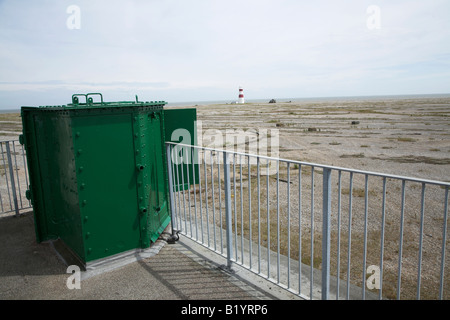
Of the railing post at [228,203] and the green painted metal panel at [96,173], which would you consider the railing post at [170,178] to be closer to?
the green painted metal panel at [96,173]

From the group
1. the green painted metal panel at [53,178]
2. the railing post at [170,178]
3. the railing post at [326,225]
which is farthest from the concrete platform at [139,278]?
the railing post at [326,225]

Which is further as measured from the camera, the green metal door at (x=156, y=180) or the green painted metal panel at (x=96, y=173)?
the green metal door at (x=156, y=180)

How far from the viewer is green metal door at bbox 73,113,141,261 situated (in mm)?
3979

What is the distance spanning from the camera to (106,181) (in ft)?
13.6

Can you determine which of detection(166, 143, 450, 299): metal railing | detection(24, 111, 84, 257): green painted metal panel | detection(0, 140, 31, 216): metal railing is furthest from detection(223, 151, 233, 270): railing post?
detection(0, 140, 31, 216): metal railing

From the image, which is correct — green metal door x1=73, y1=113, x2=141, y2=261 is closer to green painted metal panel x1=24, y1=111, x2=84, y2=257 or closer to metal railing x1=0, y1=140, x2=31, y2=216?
green painted metal panel x1=24, y1=111, x2=84, y2=257

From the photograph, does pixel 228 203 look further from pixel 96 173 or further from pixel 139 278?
pixel 96 173

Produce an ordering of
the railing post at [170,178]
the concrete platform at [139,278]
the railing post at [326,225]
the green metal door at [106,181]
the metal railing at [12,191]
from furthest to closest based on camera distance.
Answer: the metal railing at [12,191] → the railing post at [170,178] → the green metal door at [106,181] → the concrete platform at [139,278] → the railing post at [326,225]

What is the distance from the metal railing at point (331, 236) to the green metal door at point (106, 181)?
0.86 m

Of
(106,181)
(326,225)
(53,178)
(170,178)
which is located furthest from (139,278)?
(326,225)

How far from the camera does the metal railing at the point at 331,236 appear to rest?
297 cm

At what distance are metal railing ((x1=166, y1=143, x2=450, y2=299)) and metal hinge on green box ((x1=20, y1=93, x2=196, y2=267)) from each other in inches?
24.9

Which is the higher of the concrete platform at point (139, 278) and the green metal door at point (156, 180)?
the green metal door at point (156, 180)
